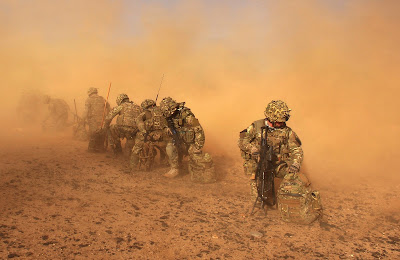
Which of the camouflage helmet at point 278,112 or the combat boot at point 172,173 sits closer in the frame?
the camouflage helmet at point 278,112

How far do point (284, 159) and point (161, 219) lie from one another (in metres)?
2.21

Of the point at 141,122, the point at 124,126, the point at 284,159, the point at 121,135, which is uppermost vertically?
the point at 141,122

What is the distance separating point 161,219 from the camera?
4574 millimetres

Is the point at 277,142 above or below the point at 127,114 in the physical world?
below

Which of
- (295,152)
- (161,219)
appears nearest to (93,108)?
(161,219)

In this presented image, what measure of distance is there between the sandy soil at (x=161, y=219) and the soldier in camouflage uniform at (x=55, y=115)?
4.29 m

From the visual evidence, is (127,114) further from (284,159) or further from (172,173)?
(284,159)

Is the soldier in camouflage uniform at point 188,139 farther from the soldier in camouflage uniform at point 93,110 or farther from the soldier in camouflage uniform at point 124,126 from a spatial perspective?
the soldier in camouflage uniform at point 93,110

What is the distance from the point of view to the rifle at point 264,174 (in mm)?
4637

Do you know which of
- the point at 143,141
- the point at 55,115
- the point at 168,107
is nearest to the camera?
the point at 168,107

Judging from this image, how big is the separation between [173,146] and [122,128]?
1.78m

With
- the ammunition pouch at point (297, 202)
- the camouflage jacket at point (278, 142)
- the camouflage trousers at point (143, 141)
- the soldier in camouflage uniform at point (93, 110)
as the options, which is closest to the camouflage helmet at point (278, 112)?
the camouflage jacket at point (278, 142)

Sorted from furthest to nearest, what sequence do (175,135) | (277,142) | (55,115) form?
(55,115) < (175,135) < (277,142)

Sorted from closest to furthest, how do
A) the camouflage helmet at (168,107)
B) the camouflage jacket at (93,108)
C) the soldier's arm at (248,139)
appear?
the soldier's arm at (248,139)
the camouflage helmet at (168,107)
the camouflage jacket at (93,108)
